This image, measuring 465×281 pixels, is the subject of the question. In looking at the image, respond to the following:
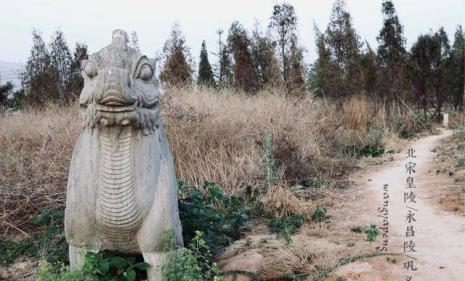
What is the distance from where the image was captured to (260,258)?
3980 mm

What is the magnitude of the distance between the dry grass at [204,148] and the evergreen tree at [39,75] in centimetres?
435

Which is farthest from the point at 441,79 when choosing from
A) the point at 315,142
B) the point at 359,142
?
the point at 315,142

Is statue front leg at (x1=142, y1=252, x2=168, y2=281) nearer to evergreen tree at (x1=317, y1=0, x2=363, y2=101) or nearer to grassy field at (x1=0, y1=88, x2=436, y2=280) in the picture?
grassy field at (x1=0, y1=88, x2=436, y2=280)

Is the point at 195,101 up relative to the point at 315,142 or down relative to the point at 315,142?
up

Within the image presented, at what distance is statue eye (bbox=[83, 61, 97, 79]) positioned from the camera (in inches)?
110

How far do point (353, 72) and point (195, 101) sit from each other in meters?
9.09

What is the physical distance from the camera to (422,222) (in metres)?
5.25

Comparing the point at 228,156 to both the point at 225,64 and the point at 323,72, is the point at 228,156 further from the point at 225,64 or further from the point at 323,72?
the point at 225,64

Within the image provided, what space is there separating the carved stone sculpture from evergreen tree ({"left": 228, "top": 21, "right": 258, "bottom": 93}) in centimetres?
1153

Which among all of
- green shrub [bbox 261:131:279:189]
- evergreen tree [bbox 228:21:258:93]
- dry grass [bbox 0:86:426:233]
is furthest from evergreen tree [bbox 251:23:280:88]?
green shrub [bbox 261:131:279:189]

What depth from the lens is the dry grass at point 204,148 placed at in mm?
5570

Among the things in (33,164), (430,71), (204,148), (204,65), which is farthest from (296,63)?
(33,164)

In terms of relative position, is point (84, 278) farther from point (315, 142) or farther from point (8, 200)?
point (315, 142)

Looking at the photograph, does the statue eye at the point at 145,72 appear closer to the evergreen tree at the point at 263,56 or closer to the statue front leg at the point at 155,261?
the statue front leg at the point at 155,261
